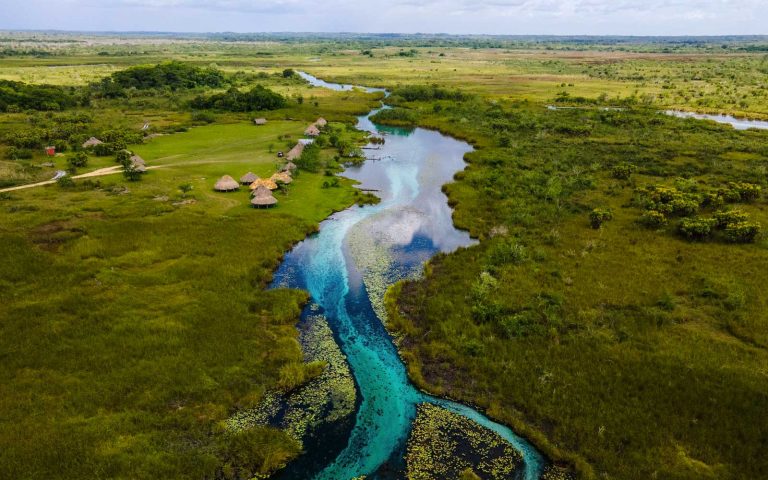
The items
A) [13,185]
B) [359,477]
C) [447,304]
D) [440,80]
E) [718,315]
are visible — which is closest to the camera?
[359,477]

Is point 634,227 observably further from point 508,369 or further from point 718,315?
point 508,369

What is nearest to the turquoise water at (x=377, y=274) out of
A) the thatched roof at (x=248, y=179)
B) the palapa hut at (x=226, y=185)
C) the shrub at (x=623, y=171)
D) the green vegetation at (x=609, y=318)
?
the green vegetation at (x=609, y=318)

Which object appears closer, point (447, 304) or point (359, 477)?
point (359, 477)

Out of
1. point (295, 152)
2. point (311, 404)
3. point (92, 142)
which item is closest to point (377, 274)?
point (311, 404)

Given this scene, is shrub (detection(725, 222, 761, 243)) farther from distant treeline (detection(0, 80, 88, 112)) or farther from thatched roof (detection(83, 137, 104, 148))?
distant treeline (detection(0, 80, 88, 112))

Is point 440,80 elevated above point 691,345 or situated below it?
above

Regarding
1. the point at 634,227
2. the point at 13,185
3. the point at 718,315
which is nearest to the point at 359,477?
the point at 718,315
